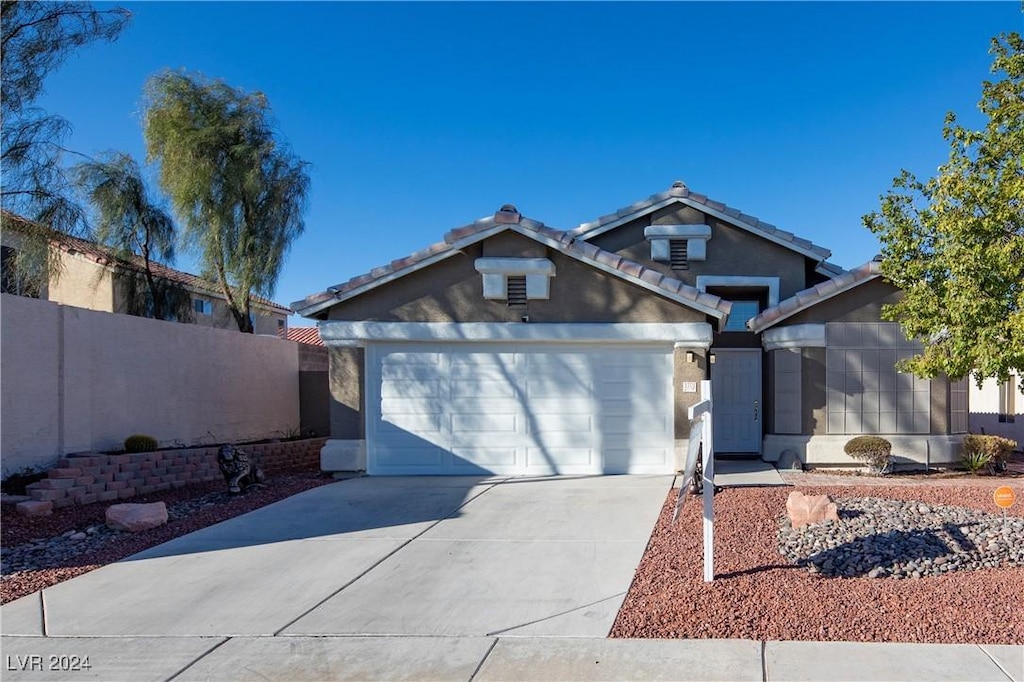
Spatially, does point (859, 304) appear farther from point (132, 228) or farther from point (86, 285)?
point (86, 285)

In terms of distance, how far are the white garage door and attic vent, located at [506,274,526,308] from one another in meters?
0.71

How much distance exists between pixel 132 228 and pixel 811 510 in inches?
607

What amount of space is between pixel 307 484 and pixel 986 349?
32.1ft

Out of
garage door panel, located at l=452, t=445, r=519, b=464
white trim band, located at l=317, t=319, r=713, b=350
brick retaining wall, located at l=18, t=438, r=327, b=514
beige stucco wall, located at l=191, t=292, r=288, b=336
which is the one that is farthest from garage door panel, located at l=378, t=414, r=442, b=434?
beige stucco wall, located at l=191, t=292, r=288, b=336

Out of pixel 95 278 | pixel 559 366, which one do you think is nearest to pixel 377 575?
pixel 559 366

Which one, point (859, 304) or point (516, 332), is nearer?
point (516, 332)

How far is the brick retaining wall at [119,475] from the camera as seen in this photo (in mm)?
8977

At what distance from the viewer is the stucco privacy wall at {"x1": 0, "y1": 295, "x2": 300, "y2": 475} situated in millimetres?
9266

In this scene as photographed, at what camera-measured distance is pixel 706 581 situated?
5.96m

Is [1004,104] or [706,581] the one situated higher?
[1004,104]

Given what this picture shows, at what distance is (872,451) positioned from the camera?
455 inches

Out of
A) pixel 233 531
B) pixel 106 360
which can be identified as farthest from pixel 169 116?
pixel 233 531

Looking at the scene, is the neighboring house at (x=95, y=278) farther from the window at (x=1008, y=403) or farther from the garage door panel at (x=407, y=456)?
the window at (x=1008, y=403)

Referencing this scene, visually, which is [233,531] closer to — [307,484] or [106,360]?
[307,484]
